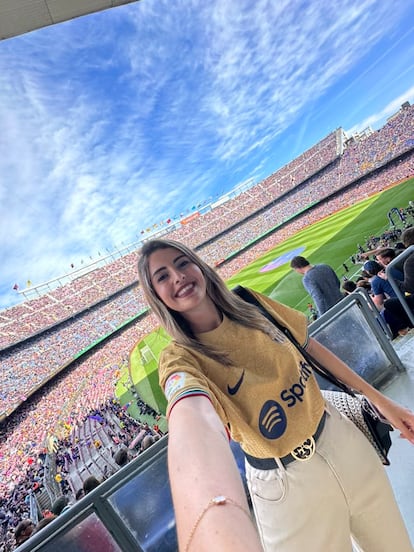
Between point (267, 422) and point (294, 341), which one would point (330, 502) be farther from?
point (294, 341)

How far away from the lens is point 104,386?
19500 millimetres

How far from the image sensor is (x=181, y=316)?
44.1 inches

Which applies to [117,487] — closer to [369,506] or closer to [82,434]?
[369,506]

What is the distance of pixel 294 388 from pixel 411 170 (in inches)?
1019

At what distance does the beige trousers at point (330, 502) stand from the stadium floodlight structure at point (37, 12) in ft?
9.65

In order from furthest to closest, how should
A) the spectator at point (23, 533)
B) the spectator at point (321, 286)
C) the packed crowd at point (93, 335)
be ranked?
the packed crowd at point (93, 335) < the spectator at point (321, 286) < the spectator at point (23, 533)

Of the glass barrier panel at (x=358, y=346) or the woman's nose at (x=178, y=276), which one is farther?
the glass barrier panel at (x=358, y=346)

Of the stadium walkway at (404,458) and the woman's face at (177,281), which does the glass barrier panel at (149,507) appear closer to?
the woman's face at (177,281)

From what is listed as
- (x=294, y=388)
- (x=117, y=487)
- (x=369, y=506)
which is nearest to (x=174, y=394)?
(x=294, y=388)

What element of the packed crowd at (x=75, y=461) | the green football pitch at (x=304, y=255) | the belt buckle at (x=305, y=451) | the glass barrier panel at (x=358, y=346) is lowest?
the packed crowd at (x=75, y=461)

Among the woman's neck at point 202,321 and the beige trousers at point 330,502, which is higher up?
the woman's neck at point 202,321

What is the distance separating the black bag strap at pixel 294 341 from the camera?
46.1 inches

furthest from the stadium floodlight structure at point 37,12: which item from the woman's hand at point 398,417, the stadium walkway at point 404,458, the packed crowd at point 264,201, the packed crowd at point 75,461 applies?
the packed crowd at point 264,201

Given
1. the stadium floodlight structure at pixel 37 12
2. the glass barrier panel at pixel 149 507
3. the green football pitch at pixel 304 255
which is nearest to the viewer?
the glass barrier panel at pixel 149 507
